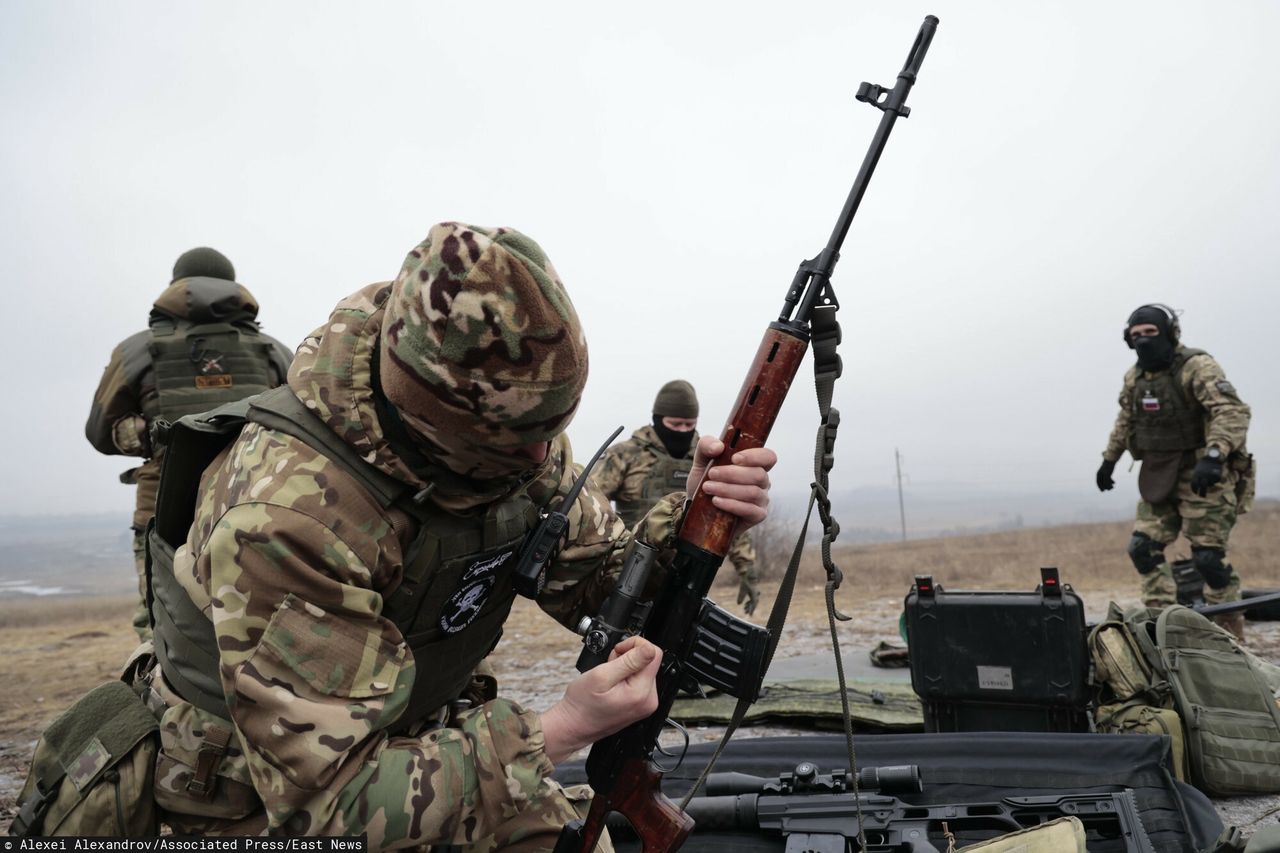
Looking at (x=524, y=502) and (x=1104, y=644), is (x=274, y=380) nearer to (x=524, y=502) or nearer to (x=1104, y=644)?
(x=524, y=502)

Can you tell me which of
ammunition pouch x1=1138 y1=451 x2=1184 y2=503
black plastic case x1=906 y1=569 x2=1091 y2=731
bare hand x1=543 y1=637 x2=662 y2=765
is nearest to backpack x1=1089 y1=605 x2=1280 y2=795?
black plastic case x1=906 y1=569 x2=1091 y2=731

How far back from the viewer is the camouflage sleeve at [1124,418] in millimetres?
7164

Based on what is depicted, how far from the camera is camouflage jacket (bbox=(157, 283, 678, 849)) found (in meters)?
1.63

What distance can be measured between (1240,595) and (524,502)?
652 centimetres

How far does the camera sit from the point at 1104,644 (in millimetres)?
3754

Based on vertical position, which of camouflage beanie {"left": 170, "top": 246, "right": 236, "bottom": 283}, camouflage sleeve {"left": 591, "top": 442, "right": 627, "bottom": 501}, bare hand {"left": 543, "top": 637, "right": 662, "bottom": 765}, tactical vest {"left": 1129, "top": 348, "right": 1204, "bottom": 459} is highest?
tactical vest {"left": 1129, "top": 348, "right": 1204, "bottom": 459}

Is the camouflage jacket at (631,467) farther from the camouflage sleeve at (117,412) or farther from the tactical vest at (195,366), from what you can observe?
the camouflage sleeve at (117,412)

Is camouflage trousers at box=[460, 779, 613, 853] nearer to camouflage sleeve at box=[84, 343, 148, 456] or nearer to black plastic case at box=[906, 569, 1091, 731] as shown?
black plastic case at box=[906, 569, 1091, 731]

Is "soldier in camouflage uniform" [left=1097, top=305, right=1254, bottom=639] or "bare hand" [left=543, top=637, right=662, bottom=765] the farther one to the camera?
"soldier in camouflage uniform" [left=1097, top=305, right=1254, bottom=639]

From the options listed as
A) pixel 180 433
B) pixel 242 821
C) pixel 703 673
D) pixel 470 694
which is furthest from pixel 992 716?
pixel 180 433

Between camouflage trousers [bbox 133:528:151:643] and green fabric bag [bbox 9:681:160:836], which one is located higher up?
green fabric bag [bbox 9:681:160:836]

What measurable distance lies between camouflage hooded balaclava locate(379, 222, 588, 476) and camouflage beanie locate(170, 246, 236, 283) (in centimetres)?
402

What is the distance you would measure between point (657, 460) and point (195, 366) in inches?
137

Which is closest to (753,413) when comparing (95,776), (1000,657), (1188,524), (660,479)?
(95,776)
